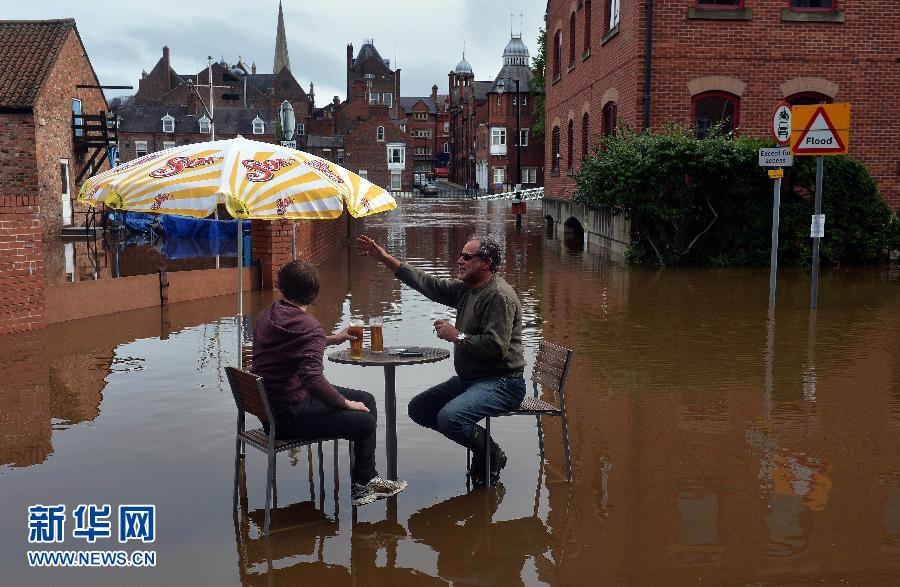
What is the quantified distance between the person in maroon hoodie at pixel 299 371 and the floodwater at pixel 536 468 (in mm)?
568

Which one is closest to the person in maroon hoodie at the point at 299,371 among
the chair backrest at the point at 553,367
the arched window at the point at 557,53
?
the chair backrest at the point at 553,367

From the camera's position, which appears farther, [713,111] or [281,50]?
[281,50]

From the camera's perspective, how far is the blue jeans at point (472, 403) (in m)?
5.39

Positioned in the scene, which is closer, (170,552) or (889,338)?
(170,552)

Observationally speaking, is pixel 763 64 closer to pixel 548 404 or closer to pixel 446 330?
pixel 548 404

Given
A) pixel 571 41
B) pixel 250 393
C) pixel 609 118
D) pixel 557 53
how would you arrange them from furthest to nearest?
pixel 557 53, pixel 571 41, pixel 609 118, pixel 250 393

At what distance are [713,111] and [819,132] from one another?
9338mm

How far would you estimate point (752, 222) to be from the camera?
58.0ft

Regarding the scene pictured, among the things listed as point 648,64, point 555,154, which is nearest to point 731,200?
point 648,64

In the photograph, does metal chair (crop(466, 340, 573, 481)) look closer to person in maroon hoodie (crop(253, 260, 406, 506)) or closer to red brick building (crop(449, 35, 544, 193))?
person in maroon hoodie (crop(253, 260, 406, 506))

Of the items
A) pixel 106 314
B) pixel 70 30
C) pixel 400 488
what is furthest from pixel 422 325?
pixel 70 30

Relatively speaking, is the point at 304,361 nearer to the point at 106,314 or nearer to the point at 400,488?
the point at 400,488

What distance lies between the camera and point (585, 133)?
26250 mm

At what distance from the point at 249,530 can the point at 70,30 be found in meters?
35.5
